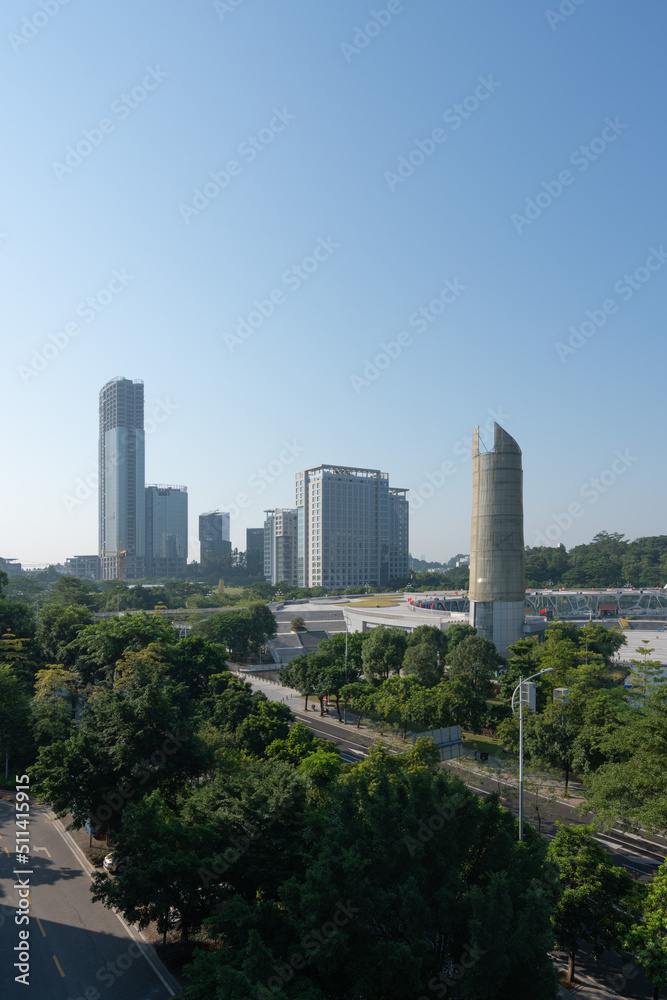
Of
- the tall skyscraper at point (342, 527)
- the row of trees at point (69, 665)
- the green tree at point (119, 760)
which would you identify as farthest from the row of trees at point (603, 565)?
the green tree at point (119, 760)

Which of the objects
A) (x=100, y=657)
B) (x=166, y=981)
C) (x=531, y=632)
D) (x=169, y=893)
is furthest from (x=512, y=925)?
(x=531, y=632)

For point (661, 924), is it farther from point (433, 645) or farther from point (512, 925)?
point (433, 645)

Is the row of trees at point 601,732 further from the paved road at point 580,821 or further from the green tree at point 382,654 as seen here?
the green tree at point 382,654

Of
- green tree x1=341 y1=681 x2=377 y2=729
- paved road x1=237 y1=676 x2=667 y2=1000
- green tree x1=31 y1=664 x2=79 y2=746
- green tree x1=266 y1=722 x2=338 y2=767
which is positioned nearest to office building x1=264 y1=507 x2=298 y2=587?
paved road x1=237 y1=676 x2=667 y2=1000

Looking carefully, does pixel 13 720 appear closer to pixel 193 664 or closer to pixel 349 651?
pixel 193 664

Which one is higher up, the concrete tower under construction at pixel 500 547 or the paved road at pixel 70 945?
the concrete tower under construction at pixel 500 547

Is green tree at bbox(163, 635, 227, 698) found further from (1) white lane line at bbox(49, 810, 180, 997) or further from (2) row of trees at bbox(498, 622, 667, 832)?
(2) row of trees at bbox(498, 622, 667, 832)
